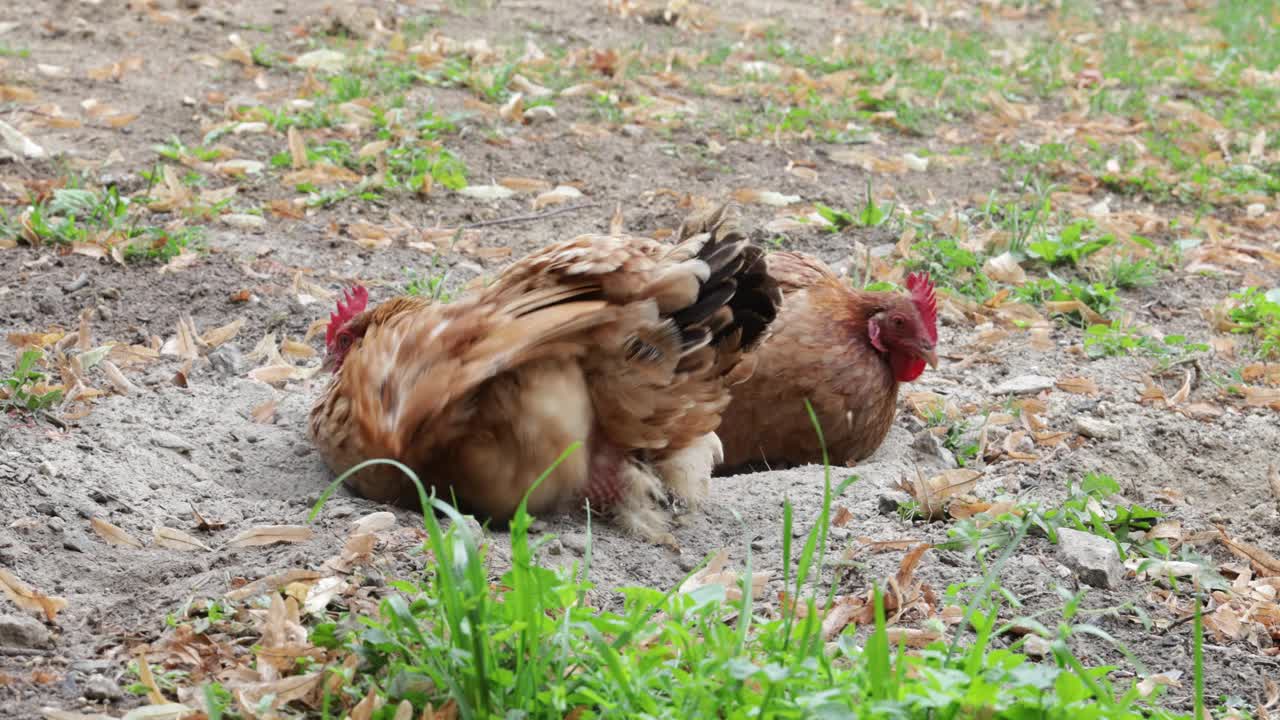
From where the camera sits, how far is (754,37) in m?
8.99

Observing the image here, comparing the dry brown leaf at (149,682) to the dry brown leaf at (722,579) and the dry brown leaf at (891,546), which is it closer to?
the dry brown leaf at (722,579)

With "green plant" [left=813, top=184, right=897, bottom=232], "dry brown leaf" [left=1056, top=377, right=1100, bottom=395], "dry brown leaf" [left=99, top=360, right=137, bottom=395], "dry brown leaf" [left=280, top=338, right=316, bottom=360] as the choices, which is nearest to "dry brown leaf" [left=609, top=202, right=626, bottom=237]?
"green plant" [left=813, top=184, right=897, bottom=232]

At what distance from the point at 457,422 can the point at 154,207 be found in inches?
107

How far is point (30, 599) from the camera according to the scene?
2.47 m

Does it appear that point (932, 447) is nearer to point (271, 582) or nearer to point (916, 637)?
point (916, 637)

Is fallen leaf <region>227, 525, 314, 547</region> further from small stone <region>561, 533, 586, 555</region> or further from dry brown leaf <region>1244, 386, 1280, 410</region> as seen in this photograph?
dry brown leaf <region>1244, 386, 1280, 410</region>

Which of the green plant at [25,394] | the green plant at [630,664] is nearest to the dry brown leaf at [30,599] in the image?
the green plant at [630,664]

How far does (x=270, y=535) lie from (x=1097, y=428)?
267cm

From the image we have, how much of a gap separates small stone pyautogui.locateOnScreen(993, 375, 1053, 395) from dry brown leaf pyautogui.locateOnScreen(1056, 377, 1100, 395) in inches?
1.7

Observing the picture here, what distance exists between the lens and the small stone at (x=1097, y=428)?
4.14m

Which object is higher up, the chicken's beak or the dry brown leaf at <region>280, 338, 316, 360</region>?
the chicken's beak

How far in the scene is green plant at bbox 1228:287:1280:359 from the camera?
16.1 ft

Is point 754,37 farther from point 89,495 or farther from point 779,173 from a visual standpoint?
point 89,495

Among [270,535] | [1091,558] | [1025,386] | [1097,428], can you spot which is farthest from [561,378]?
[1025,386]
